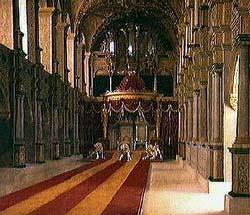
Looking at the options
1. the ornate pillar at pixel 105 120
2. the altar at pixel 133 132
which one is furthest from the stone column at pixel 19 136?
the altar at pixel 133 132

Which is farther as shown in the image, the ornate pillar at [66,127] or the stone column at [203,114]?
the ornate pillar at [66,127]

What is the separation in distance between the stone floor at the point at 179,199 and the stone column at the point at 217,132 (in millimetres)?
547

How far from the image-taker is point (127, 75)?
31.7m

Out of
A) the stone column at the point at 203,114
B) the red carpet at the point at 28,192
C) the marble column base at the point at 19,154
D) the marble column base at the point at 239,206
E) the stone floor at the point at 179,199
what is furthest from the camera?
the stone column at the point at 203,114

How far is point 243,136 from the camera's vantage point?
979cm

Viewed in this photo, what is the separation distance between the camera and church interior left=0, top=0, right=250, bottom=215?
10977mm

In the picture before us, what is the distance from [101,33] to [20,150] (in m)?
19.2

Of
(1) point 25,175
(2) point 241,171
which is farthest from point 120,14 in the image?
(2) point 241,171

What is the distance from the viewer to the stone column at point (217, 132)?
12.8 m

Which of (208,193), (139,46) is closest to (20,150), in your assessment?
(208,193)

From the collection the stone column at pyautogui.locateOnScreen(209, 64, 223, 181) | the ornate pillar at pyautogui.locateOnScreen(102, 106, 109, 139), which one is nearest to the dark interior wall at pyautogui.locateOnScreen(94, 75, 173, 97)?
the ornate pillar at pyautogui.locateOnScreen(102, 106, 109, 139)

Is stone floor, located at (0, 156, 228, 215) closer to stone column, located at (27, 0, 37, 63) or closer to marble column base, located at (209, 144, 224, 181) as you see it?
marble column base, located at (209, 144, 224, 181)

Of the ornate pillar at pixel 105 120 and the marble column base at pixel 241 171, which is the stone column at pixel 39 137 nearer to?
the marble column base at pixel 241 171

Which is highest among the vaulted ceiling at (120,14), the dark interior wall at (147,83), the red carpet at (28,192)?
the vaulted ceiling at (120,14)
